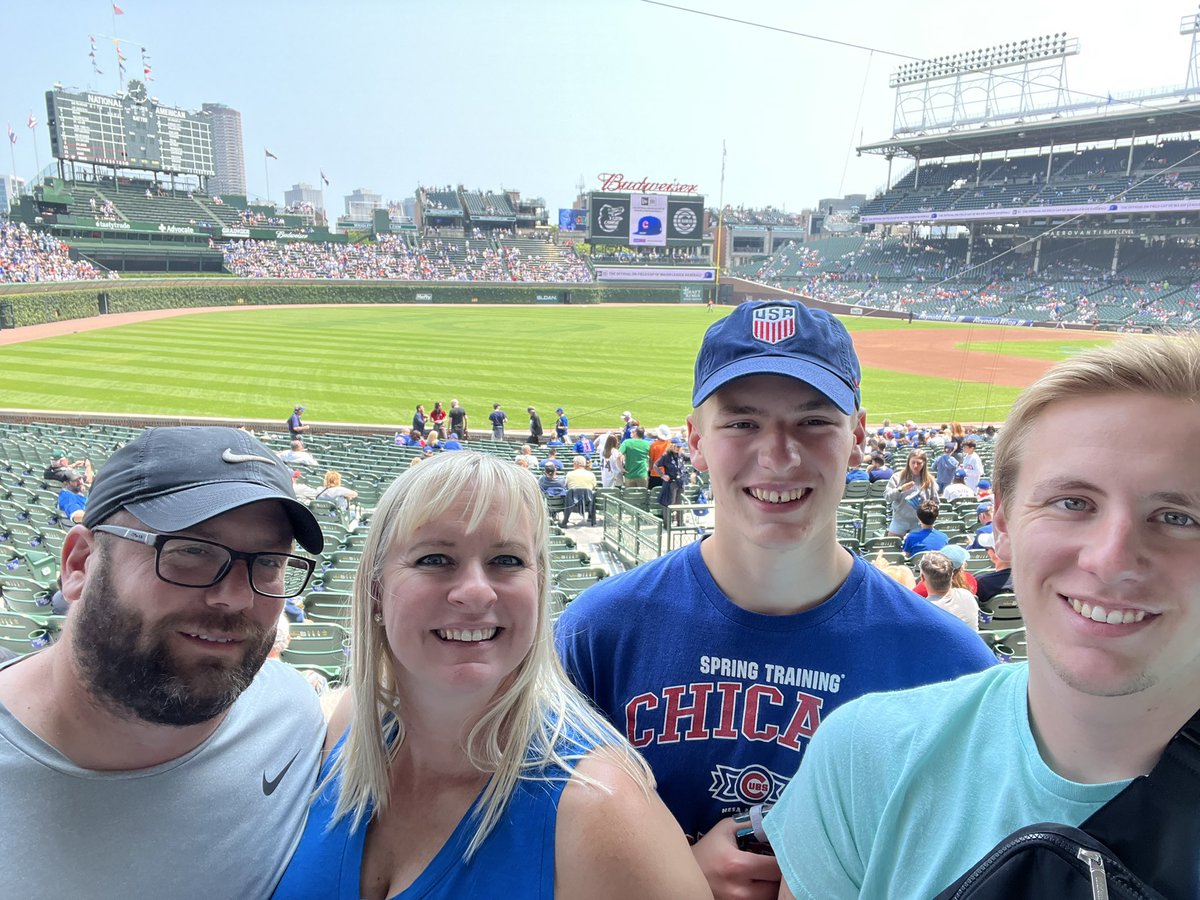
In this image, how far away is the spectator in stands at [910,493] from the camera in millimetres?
8656

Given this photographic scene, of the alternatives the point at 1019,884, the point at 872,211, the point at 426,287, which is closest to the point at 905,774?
the point at 1019,884

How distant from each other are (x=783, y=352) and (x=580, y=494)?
10.7 metres

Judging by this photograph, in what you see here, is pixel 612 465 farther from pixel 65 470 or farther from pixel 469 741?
pixel 469 741

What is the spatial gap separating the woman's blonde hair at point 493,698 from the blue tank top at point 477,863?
34mm

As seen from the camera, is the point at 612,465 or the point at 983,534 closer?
the point at 983,534

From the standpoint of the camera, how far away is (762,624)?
7.04 feet

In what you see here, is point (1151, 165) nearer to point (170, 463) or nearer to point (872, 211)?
point (872, 211)

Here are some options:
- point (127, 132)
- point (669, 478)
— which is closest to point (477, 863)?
point (669, 478)

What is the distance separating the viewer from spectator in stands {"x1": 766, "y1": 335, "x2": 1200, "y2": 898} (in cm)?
123

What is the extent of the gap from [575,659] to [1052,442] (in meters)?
1.41

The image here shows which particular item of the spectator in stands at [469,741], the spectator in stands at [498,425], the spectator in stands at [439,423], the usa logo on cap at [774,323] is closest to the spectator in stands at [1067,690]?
the spectator in stands at [469,741]

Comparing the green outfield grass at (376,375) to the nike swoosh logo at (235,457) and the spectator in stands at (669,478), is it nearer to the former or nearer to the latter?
the spectator in stands at (669,478)

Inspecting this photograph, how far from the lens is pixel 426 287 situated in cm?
6375

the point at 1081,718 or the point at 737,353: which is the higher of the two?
the point at 737,353
